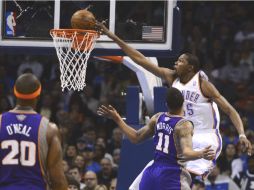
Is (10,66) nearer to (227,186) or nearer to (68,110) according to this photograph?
(68,110)

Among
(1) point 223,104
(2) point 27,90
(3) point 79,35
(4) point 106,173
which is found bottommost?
(4) point 106,173

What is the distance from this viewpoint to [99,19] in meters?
9.19

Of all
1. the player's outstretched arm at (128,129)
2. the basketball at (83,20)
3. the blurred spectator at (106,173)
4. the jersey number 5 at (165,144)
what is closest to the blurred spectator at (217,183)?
the blurred spectator at (106,173)

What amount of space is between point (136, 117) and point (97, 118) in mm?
4707

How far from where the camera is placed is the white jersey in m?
8.28

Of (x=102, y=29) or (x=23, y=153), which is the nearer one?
(x=23, y=153)

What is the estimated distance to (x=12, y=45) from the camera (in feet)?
30.0

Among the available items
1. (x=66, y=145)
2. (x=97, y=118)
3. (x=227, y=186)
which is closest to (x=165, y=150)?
(x=227, y=186)

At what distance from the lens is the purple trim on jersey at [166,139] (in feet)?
23.9

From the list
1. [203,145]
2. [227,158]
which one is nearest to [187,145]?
[203,145]

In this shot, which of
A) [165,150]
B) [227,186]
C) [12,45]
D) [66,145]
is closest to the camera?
[165,150]

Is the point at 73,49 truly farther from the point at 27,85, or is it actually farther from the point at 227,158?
the point at 227,158

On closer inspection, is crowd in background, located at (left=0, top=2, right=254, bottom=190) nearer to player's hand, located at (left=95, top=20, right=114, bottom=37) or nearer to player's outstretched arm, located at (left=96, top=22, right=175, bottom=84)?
player's outstretched arm, located at (left=96, top=22, right=175, bottom=84)

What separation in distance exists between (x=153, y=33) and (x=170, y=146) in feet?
7.27
